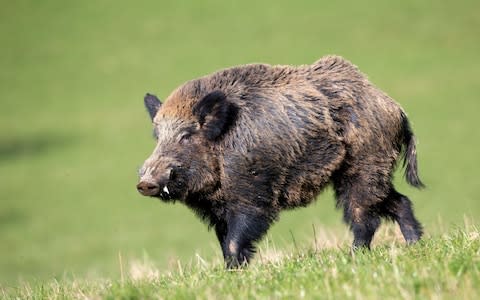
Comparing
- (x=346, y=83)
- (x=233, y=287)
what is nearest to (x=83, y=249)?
(x=346, y=83)

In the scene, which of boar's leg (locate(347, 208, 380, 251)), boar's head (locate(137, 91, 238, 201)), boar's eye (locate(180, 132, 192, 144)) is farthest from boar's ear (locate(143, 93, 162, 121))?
boar's leg (locate(347, 208, 380, 251))

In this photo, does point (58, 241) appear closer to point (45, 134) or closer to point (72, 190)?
point (72, 190)

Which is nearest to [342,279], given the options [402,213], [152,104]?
[402,213]

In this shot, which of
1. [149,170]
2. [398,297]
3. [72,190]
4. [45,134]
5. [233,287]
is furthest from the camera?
[45,134]

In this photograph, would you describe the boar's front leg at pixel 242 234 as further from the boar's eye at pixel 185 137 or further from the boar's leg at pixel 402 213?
the boar's leg at pixel 402 213

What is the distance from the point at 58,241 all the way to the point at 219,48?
19.0 m

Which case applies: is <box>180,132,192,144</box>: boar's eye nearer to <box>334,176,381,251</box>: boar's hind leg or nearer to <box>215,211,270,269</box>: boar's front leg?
<box>215,211,270,269</box>: boar's front leg

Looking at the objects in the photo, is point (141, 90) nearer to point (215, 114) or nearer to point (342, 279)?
point (215, 114)

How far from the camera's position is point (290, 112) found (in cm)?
816

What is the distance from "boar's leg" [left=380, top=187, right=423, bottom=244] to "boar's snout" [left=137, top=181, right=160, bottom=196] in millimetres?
2280

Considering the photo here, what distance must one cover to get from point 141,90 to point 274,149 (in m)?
35.5

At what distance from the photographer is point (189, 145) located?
7969 millimetres

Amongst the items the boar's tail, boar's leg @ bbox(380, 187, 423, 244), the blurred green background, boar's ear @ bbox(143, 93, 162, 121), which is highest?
boar's ear @ bbox(143, 93, 162, 121)

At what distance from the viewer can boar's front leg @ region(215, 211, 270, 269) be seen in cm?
771
